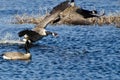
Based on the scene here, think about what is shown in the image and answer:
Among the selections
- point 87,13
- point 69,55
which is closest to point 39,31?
point 69,55

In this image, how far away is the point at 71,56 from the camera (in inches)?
829

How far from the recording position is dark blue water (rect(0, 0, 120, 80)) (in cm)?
1777

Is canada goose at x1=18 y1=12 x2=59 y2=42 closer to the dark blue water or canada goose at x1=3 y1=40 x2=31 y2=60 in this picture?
the dark blue water

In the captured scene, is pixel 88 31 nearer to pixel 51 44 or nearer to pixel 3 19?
pixel 51 44

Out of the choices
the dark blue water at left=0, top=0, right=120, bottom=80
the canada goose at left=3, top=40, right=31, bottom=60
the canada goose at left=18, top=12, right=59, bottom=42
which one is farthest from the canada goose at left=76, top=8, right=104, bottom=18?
the canada goose at left=3, top=40, right=31, bottom=60

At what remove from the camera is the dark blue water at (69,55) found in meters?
17.8

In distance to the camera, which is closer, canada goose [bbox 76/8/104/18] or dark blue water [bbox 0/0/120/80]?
dark blue water [bbox 0/0/120/80]

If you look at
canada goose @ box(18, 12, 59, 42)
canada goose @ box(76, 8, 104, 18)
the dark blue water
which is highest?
canada goose @ box(76, 8, 104, 18)

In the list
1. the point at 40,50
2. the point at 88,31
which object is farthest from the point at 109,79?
the point at 88,31

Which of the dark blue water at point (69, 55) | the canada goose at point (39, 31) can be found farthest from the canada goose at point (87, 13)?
the canada goose at point (39, 31)

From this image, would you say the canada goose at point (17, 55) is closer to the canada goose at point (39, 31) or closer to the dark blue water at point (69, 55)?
the dark blue water at point (69, 55)

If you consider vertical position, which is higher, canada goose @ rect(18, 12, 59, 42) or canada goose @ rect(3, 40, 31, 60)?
canada goose @ rect(18, 12, 59, 42)

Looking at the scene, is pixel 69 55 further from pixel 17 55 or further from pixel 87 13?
pixel 87 13

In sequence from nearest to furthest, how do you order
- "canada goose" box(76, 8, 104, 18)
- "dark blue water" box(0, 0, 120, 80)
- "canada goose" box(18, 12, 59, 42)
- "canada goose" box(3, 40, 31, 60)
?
"dark blue water" box(0, 0, 120, 80) → "canada goose" box(3, 40, 31, 60) → "canada goose" box(18, 12, 59, 42) → "canada goose" box(76, 8, 104, 18)
